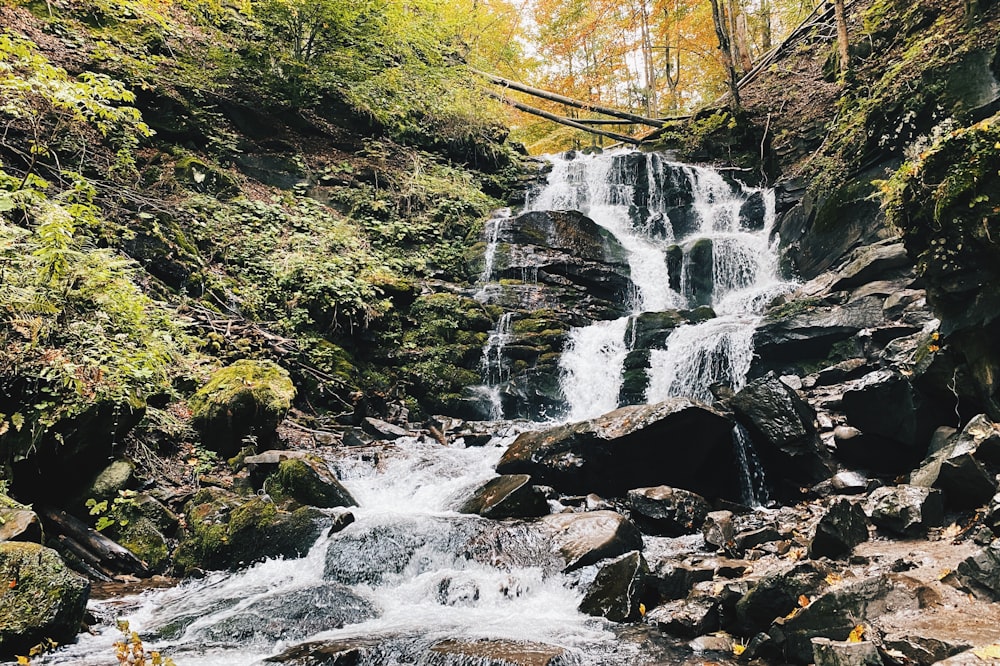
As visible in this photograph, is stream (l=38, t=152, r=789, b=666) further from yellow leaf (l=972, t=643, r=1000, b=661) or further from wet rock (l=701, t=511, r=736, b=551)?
yellow leaf (l=972, t=643, r=1000, b=661)

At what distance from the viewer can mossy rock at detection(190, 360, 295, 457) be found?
7.46m

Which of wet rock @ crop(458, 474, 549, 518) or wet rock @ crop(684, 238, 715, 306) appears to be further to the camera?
wet rock @ crop(684, 238, 715, 306)

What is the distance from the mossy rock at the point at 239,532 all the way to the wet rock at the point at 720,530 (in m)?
4.33

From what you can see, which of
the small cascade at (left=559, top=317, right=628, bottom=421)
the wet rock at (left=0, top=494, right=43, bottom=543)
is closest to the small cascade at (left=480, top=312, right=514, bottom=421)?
the small cascade at (left=559, top=317, right=628, bottom=421)

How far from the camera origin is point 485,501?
22.9 ft

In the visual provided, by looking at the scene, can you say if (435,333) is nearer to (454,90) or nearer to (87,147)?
(87,147)

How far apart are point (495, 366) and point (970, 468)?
9.10 m

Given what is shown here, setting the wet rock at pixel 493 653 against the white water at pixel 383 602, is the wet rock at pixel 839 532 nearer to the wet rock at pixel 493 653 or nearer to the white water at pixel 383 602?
the white water at pixel 383 602

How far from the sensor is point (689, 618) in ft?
14.0

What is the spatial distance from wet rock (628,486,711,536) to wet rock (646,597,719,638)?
2.11 meters

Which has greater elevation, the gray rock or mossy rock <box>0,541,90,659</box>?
the gray rock

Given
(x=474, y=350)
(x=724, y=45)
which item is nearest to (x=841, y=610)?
(x=474, y=350)

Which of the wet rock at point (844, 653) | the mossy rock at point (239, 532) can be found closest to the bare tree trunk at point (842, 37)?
the wet rock at point (844, 653)

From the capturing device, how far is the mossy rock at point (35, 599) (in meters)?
3.67
